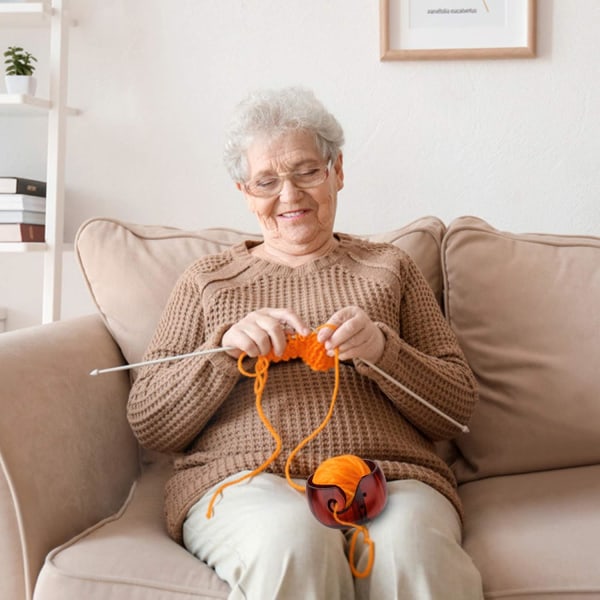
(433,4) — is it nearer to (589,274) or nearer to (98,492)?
(589,274)

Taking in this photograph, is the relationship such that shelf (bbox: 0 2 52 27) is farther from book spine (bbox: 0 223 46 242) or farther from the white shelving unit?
book spine (bbox: 0 223 46 242)

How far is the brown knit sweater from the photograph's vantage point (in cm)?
133

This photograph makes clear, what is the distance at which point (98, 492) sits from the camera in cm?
137

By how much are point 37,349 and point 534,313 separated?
3.01 ft

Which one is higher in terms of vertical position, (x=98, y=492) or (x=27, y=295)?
(x=27, y=295)

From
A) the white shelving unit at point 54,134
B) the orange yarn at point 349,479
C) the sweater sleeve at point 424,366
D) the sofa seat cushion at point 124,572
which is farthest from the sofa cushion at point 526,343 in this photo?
the white shelving unit at point 54,134

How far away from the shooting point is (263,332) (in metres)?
1.28

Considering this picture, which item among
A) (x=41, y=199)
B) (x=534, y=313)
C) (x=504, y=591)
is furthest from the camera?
(x=41, y=199)

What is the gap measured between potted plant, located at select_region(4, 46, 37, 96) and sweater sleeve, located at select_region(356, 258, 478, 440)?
1.06m

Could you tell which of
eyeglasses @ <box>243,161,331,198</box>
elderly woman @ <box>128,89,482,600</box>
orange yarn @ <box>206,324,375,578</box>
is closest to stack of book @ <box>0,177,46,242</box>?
elderly woman @ <box>128,89,482,600</box>

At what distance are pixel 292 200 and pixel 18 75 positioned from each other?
2.99 feet

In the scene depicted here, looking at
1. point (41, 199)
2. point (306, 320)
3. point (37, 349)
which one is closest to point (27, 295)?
point (41, 199)

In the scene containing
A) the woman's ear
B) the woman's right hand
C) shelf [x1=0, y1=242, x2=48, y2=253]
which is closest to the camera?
the woman's right hand

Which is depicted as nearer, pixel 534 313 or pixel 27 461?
pixel 27 461
